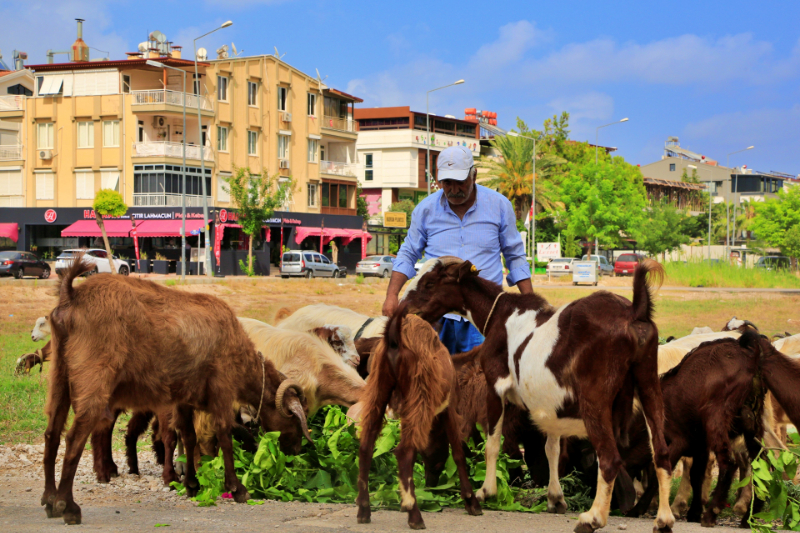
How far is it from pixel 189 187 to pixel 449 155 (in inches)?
1706

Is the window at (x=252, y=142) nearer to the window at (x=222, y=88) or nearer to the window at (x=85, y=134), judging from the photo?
the window at (x=222, y=88)

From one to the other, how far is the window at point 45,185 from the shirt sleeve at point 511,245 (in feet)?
153

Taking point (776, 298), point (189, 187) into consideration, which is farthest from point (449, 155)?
point (189, 187)

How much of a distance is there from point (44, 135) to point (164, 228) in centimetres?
1068

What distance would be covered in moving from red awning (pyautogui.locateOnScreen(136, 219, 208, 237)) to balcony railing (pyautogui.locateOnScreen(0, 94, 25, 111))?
11.9 meters

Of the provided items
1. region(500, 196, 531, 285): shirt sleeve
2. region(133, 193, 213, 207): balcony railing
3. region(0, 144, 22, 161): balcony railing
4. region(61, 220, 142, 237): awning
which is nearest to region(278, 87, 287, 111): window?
region(133, 193, 213, 207): balcony railing

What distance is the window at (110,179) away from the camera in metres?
46.8

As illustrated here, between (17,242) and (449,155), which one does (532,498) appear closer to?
(449,155)

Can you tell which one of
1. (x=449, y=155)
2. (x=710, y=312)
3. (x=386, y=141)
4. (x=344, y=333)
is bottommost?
(x=710, y=312)

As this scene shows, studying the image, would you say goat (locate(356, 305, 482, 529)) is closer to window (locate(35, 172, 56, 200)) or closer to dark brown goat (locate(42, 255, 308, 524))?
dark brown goat (locate(42, 255, 308, 524))

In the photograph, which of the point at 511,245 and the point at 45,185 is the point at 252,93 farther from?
the point at 511,245

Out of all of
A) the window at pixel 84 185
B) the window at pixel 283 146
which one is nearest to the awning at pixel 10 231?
the window at pixel 84 185

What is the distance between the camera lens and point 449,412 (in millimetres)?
5508

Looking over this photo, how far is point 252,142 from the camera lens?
51.9 metres
